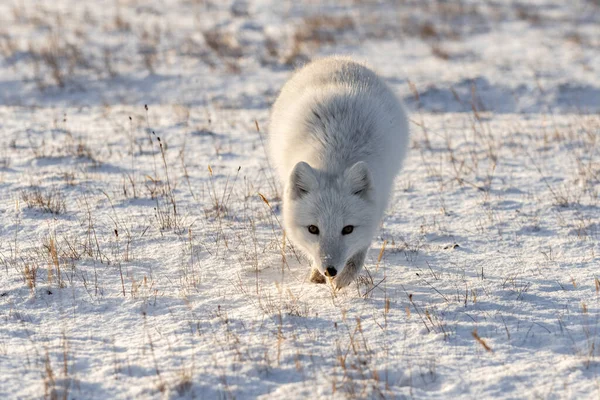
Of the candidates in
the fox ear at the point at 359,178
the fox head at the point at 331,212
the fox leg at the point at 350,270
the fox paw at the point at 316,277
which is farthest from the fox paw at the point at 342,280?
the fox ear at the point at 359,178

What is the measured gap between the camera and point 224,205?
6.46m

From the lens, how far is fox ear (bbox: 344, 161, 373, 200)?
14.6ft

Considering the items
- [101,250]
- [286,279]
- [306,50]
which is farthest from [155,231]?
[306,50]

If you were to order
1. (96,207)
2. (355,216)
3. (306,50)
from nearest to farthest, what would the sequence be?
(355,216), (96,207), (306,50)

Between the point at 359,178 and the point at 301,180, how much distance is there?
408 mm

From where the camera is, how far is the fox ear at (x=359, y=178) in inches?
176

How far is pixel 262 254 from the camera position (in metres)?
5.48

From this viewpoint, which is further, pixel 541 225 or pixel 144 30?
pixel 144 30

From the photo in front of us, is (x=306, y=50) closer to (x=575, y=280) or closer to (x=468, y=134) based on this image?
(x=468, y=134)

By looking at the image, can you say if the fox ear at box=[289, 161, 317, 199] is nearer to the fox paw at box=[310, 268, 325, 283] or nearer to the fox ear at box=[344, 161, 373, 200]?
the fox ear at box=[344, 161, 373, 200]

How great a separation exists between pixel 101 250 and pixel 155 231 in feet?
1.85

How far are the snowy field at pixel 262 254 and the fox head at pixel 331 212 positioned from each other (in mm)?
384

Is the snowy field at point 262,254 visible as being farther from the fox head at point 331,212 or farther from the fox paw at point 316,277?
the fox head at point 331,212

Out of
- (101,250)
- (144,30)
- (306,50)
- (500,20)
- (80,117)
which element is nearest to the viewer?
(101,250)
